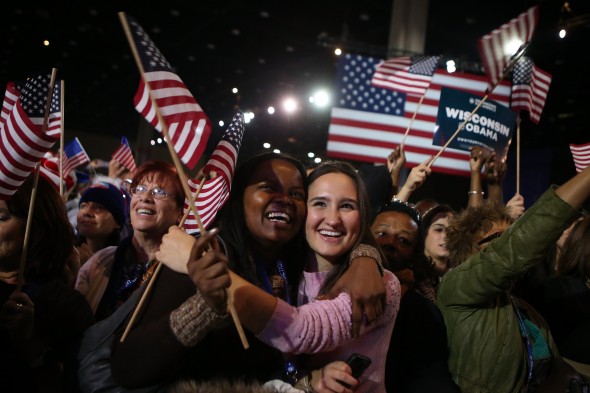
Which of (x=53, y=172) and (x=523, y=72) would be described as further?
(x=523, y=72)

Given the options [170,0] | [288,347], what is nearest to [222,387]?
[288,347]

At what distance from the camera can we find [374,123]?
7645 mm

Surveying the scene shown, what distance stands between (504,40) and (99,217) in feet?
14.0

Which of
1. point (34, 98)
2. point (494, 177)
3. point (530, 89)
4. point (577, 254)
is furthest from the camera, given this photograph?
point (530, 89)

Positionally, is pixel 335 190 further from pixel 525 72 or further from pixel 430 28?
pixel 430 28

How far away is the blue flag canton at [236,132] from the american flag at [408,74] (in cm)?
377

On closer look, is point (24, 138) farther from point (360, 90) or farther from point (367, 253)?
point (360, 90)

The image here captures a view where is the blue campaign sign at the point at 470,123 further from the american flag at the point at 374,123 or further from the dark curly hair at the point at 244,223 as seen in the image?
the dark curly hair at the point at 244,223

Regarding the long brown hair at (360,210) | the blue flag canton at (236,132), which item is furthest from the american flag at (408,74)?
the long brown hair at (360,210)

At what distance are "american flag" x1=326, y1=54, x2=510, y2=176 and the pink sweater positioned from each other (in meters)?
5.03

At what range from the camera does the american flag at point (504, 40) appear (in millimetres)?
5879

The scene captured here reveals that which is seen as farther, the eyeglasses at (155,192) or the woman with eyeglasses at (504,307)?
the eyeglasses at (155,192)

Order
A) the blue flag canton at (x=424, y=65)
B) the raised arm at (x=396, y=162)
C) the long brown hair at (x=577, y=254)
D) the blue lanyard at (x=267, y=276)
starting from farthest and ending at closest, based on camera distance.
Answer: the blue flag canton at (x=424, y=65)
the raised arm at (x=396, y=162)
the long brown hair at (x=577, y=254)
the blue lanyard at (x=267, y=276)

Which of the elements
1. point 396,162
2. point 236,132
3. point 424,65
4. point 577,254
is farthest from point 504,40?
point 236,132
